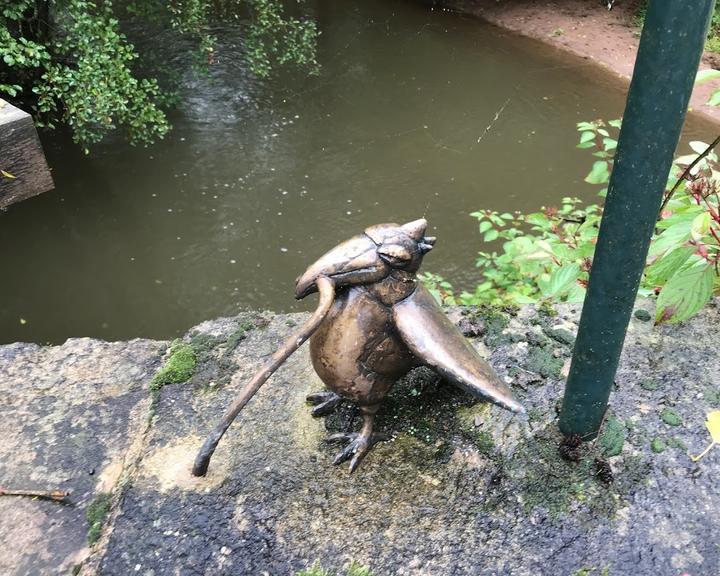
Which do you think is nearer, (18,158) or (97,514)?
(97,514)

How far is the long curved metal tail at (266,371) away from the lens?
1.51 meters

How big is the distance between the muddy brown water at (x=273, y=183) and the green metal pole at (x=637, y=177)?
3.06 meters

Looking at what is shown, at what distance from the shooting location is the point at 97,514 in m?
1.64

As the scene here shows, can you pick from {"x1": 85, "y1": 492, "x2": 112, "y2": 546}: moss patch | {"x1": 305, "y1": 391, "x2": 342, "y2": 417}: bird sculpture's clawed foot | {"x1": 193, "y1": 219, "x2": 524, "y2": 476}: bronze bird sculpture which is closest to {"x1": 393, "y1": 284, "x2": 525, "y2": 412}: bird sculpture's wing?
{"x1": 193, "y1": 219, "x2": 524, "y2": 476}: bronze bird sculpture

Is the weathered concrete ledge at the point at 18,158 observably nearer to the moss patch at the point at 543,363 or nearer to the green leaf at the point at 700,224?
the moss patch at the point at 543,363

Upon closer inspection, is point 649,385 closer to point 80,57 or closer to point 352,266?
point 352,266

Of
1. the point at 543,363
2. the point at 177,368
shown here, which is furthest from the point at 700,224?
the point at 177,368

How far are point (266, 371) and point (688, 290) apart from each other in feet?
4.02

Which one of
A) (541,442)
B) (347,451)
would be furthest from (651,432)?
(347,451)

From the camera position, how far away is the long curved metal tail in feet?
4.95

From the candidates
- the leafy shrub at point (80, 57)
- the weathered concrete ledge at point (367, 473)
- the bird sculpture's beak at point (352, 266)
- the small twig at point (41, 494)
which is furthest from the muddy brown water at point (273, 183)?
the bird sculpture's beak at point (352, 266)

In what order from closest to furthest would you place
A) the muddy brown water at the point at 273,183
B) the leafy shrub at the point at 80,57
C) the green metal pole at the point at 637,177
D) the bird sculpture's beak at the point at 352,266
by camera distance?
the green metal pole at the point at 637,177, the bird sculpture's beak at the point at 352,266, the leafy shrub at the point at 80,57, the muddy brown water at the point at 273,183

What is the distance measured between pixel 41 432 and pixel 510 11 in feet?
31.5

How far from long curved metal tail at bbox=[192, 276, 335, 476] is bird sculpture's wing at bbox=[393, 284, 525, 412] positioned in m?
0.18
